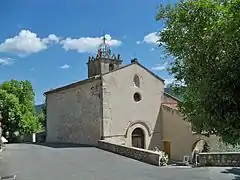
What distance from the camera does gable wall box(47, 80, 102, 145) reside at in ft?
94.8

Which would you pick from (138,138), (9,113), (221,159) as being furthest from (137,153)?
(9,113)

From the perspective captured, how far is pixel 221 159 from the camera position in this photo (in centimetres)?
1612

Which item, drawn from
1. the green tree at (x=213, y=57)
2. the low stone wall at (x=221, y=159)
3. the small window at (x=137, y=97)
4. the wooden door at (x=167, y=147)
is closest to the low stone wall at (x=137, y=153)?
the low stone wall at (x=221, y=159)

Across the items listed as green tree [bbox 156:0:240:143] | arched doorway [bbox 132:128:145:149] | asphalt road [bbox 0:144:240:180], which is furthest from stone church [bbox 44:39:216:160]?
green tree [bbox 156:0:240:143]

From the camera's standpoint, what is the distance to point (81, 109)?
3064 centimetres

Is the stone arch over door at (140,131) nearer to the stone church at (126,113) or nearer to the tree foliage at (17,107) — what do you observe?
the stone church at (126,113)

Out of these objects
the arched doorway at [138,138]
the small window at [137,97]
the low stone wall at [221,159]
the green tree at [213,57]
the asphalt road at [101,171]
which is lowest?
the asphalt road at [101,171]

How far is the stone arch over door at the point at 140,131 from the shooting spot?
96.4 feet

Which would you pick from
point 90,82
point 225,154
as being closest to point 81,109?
point 90,82

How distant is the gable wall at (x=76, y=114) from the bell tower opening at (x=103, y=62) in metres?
4.55

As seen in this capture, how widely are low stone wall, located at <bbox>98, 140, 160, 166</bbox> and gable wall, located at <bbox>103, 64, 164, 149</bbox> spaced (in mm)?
3576

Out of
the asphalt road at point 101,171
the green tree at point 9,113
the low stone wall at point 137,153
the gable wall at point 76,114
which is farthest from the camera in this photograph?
the green tree at point 9,113

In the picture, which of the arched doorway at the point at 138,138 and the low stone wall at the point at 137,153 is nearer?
the low stone wall at the point at 137,153

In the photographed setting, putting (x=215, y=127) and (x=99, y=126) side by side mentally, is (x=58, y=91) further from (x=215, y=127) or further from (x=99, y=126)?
(x=215, y=127)
